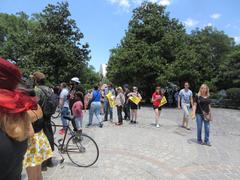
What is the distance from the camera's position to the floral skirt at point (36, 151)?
4125 millimetres

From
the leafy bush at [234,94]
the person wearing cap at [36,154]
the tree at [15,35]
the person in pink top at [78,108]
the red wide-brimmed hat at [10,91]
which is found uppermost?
the tree at [15,35]

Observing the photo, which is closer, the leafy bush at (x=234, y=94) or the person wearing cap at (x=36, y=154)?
the person wearing cap at (x=36, y=154)

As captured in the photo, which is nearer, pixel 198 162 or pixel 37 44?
pixel 198 162

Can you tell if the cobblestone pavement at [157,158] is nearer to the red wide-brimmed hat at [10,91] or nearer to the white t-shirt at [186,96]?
the white t-shirt at [186,96]

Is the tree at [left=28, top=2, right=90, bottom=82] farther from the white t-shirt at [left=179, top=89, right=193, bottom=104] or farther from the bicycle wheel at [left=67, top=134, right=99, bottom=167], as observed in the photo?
the bicycle wheel at [left=67, top=134, right=99, bottom=167]

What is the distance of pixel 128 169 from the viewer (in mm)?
6492

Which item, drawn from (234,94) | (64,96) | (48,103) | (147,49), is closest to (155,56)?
(147,49)

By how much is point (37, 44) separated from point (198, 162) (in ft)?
78.6

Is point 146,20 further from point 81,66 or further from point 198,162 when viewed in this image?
point 198,162

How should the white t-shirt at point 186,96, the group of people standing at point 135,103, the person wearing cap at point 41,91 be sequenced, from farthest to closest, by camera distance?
the white t-shirt at point 186,96, the group of people standing at point 135,103, the person wearing cap at point 41,91

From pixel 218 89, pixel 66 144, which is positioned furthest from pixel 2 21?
pixel 66 144

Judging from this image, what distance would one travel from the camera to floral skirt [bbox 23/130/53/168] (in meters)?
4.12

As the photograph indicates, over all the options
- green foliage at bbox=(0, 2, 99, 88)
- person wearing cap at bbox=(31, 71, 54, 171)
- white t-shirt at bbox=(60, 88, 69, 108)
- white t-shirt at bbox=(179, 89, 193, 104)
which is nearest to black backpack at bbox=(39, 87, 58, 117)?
person wearing cap at bbox=(31, 71, 54, 171)

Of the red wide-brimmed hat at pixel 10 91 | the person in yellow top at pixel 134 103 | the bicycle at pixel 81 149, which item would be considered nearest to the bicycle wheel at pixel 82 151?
the bicycle at pixel 81 149
